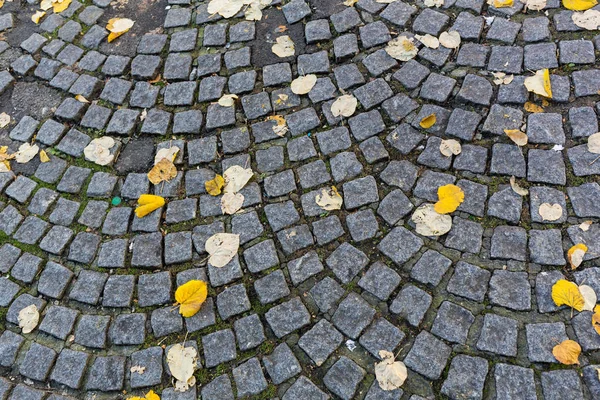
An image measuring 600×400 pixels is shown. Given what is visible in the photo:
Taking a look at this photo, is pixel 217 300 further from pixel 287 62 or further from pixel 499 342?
pixel 287 62

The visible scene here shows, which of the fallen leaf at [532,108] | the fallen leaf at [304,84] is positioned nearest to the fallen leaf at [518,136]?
the fallen leaf at [532,108]

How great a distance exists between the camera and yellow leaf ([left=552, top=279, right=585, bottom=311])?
2.51 meters

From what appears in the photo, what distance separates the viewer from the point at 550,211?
2775mm

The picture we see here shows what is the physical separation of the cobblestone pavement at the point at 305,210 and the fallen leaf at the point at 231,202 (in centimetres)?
5

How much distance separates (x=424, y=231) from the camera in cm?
281

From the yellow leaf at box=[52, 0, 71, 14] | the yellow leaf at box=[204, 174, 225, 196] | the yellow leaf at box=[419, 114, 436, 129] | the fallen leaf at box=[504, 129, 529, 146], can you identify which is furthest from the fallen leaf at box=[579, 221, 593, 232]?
the yellow leaf at box=[52, 0, 71, 14]

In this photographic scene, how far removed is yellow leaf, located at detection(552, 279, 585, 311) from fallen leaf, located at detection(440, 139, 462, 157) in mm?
942

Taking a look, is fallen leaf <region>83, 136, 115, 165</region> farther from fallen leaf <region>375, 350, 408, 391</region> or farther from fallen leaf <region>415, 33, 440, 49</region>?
fallen leaf <region>415, 33, 440, 49</region>

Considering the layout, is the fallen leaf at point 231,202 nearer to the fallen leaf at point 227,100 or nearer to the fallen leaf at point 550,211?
the fallen leaf at point 227,100

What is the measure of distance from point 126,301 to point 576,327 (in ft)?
7.77

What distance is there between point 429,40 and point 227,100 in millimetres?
1469

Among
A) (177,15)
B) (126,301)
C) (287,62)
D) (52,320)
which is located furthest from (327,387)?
(177,15)

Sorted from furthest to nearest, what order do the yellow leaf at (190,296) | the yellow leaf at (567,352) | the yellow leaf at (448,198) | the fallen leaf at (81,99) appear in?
the fallen leaf at (81,99), the yellow leaf at (448,198), the yellow leaf at (190,296), the yellow leaf at (567,352)

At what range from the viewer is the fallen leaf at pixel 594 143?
2.92m
